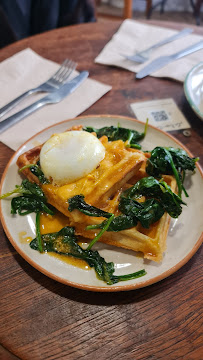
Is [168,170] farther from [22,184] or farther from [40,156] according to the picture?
[22,184]

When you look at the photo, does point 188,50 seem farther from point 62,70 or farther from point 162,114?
point 62,70

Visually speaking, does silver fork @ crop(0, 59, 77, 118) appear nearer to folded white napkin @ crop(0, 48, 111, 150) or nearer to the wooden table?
folded white napkin @ crop(0, 48, 111, 150)

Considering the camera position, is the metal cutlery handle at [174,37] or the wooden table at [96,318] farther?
the metal cutlery handle at [174,37]

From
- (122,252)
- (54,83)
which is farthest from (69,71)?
(122,252)

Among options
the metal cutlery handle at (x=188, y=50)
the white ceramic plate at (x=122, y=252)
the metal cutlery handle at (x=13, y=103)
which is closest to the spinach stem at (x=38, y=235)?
the white ceramic plate at (x=122, y=252)

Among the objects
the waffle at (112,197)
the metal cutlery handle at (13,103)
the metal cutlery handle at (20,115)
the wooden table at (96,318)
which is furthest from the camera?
the metal cutlery handle at (13,103)

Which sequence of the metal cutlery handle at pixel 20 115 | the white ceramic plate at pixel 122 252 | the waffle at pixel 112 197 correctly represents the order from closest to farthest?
the white ceramic plate at pixel 122 252
the waffle at pixel 112 197
the metal cutlery handle at pixel 20 115

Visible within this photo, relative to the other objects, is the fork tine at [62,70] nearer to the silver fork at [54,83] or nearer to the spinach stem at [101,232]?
the silver fork at [54,83]

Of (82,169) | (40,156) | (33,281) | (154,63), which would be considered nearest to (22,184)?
(40,156)
